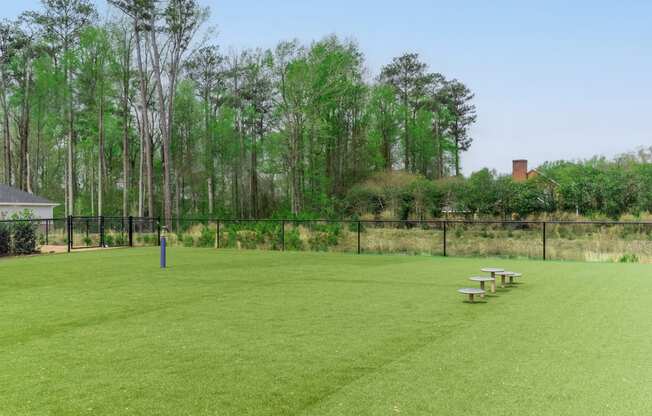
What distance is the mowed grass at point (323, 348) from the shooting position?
400 centimetres

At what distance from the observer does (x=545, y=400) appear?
3996 mm

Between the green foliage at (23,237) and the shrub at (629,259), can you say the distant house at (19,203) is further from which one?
the shrub at (629,259)

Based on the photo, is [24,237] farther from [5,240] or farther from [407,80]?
[407,80]

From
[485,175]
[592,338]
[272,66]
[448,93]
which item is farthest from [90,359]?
[448,93]

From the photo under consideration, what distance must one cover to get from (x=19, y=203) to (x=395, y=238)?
23570 mm

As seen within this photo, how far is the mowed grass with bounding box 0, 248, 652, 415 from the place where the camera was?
13.1 feet

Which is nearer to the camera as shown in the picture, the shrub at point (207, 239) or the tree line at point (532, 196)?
the shrub at point (207, 239)

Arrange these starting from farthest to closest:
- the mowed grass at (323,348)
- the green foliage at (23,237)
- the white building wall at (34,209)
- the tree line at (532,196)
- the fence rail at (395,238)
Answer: the white building wall at (34,209) → the tree line at (532,196) → the fence rail at (395,238) → the green foliage at (23,237) → the mowed grass at (323,348)

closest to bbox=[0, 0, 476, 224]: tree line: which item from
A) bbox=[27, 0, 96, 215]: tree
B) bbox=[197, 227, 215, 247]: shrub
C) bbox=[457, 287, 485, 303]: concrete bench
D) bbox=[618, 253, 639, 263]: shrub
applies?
bbox=[27, 0, 96, 215]: tree

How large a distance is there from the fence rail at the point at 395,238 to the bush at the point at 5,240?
1.02m

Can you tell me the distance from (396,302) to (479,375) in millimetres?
3819

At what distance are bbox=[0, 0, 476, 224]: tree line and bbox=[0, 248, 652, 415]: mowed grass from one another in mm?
25342

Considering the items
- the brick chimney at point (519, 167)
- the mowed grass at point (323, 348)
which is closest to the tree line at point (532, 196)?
the brick chimney at point (519, 167)

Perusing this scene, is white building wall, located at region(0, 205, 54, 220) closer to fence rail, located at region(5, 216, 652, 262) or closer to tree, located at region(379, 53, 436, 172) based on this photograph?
fence rail, located at region(5, 216, 652, 262)
